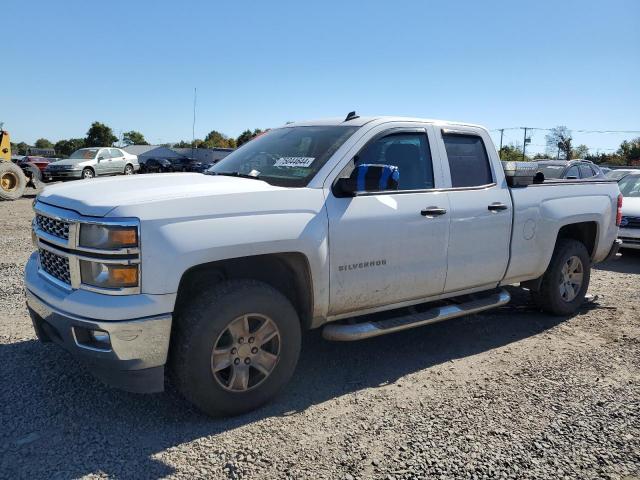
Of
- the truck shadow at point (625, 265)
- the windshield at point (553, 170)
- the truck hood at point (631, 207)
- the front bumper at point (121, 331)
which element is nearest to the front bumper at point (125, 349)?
the front bumper at point (121, 331)

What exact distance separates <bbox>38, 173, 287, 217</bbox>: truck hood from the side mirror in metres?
0.47

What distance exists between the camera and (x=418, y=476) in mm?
2898

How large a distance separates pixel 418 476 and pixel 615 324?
3.89 meters

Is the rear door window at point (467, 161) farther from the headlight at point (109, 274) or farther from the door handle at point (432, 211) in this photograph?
the headlight at point (109, 274)

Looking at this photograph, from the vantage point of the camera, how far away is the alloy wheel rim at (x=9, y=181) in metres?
16.5

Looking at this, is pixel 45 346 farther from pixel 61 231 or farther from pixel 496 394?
pixel 496 394

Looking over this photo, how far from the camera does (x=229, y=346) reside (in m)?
3.38

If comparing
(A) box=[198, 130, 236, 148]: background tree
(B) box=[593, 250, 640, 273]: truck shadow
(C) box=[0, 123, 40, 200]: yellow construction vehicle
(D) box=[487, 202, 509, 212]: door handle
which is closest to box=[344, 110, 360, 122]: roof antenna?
(D) box=[487, 202, 509, 212]: door handle

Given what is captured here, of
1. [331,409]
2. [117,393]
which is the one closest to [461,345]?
[331,409]

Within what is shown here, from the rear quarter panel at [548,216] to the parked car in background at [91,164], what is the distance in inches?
877

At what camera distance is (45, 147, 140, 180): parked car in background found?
916 inches

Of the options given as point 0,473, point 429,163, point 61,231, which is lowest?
point 0,473

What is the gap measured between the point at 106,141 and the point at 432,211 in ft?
274

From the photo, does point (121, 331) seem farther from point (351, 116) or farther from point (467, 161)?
point (467, 161)
